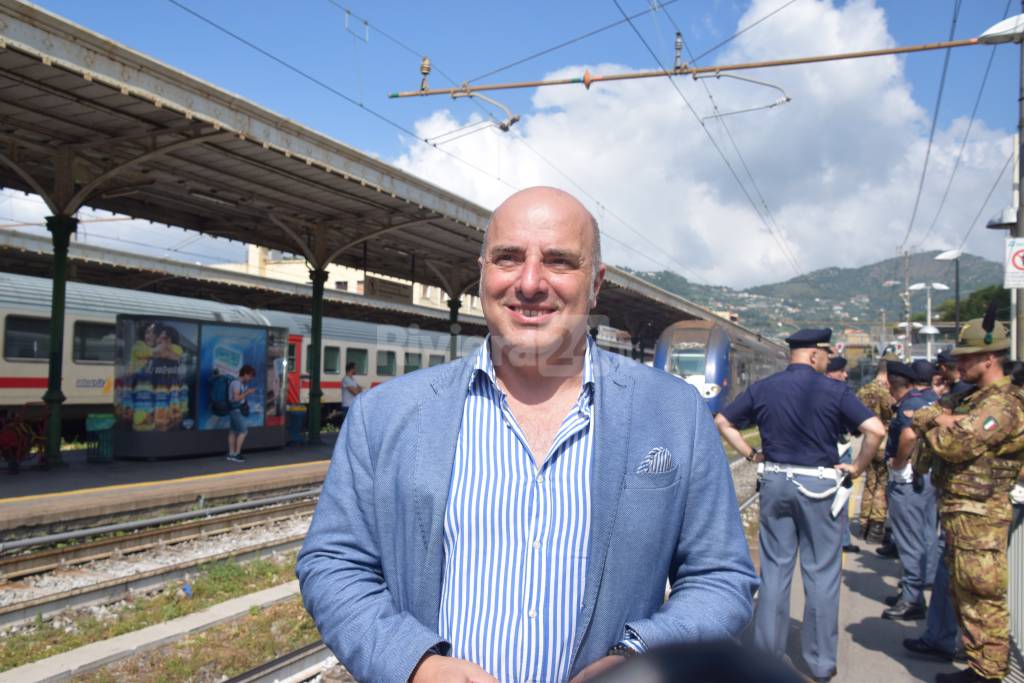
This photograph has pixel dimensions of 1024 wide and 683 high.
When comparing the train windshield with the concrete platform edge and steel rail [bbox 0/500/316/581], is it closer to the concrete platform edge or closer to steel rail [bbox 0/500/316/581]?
steel rail [bbox 0/500/316/581]

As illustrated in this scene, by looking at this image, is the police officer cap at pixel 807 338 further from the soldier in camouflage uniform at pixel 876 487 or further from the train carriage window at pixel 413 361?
the train carriage window at pixel 413 361

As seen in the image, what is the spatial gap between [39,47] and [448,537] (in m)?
8.67

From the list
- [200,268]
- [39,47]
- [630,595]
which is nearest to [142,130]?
[39,47]

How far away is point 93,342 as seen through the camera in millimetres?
18859

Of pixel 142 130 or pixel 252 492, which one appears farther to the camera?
pixel 252 492

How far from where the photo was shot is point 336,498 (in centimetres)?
194

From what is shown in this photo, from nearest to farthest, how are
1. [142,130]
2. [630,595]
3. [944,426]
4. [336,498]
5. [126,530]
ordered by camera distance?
1. [630,595]
2. [336,498]
3. [944,426]
4. [126,530]
5. [142,130]

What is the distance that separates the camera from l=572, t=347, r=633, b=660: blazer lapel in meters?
1.80

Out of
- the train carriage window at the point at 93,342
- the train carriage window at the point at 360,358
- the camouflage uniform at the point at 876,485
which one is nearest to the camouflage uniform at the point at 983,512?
the camouflage uniform at the point at 876,485

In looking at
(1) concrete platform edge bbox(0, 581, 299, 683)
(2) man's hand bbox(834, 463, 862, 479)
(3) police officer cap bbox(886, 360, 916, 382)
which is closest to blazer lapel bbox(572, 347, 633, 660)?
(2) man's hand bbox(834, 463, 862, 479)

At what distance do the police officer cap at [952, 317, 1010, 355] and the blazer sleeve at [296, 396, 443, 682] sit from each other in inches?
173

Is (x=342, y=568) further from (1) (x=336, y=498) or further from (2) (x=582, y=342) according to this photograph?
(2) (x=582, y=342)

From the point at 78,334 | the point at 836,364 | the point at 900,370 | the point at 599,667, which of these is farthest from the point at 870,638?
the point at 78,334

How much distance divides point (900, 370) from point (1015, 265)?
2103mm
